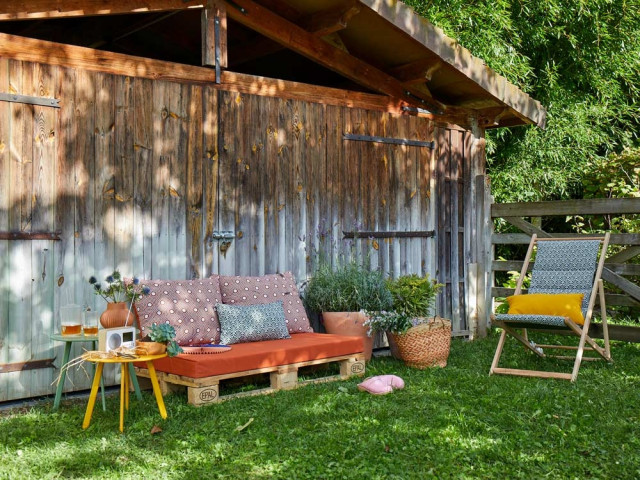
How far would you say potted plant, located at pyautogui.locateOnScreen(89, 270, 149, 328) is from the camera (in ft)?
14.8

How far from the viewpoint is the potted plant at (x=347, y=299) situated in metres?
5.93

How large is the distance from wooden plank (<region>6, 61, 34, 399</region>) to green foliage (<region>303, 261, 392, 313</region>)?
2300 mm

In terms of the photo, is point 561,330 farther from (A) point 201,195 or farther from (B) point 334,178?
(A) point 201,195

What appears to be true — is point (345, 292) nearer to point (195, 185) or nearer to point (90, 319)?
point (195, 185)

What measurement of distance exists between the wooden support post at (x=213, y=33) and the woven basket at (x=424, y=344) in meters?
2.49

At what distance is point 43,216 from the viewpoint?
15.9 feet

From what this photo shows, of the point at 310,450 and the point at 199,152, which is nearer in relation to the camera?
the point at 310,450

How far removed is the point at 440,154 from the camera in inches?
288

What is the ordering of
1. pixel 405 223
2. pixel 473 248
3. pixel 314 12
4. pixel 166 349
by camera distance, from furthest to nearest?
pixel 473 248 → pixel 405 223 → pixel 314 12 → pixel 166 349

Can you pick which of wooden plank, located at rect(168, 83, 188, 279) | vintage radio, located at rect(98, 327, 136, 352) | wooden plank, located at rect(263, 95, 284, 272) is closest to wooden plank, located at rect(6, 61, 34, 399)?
vintage radio, located at rect(98, 327, 136, 352)

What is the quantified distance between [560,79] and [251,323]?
319 inches

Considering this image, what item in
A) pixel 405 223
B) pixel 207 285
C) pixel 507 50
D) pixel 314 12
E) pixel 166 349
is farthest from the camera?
pixel 507 50

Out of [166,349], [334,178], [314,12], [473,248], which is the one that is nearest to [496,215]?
[473,248]

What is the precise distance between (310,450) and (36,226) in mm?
2446
